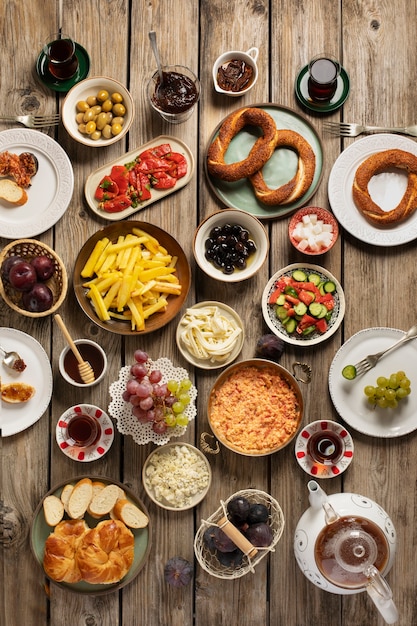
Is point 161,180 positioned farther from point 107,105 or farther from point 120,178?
point 107,105

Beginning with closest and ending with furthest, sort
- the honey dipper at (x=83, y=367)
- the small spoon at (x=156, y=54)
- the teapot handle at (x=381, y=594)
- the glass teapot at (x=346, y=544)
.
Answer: the teapot handle at (x=381, y=594) → the glass teapot at (x=346, y=544) → the small spoon at (x=156, y=54) → the honey dipper at (x=83, y=367)

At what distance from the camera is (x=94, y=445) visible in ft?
8.30

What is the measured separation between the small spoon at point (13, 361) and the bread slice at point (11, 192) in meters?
0.58

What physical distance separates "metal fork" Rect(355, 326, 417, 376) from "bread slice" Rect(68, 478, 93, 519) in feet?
3.76

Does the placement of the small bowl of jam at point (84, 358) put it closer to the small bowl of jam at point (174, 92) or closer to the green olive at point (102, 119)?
the green olive at point (102, 119)

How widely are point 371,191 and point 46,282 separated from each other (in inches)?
53.3

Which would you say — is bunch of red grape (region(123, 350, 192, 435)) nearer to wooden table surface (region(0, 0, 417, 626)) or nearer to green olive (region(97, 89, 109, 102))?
wooden table surface (region(0, 0, 417, 626))

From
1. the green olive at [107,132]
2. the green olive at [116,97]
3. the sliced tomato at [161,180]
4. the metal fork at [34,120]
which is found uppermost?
the green olive at [116,97]

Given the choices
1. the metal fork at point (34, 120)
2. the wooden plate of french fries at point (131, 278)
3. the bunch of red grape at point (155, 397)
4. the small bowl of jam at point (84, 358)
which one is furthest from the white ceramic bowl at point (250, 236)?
the metal fork at point (34, 120)

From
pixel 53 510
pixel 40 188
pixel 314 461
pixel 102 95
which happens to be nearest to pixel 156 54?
pixel 102 95

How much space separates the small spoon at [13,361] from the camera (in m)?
2.52

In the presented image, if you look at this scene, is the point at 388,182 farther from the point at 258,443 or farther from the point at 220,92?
the point at 258,443

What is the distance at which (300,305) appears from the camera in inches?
99.6

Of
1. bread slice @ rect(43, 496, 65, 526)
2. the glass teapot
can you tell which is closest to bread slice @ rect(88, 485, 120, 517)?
bread slice @ rect(43, 496, 65, 526)
